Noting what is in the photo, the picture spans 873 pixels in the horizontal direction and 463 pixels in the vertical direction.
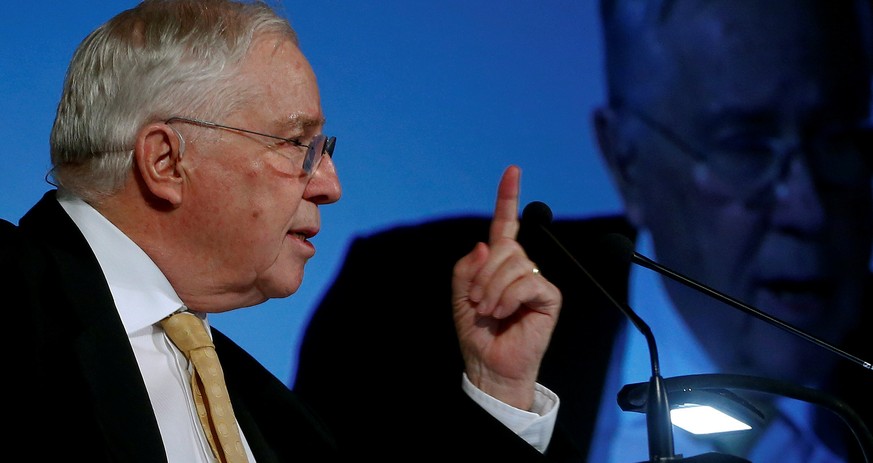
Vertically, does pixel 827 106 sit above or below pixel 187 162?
above

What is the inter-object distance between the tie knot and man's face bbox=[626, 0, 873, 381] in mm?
1550

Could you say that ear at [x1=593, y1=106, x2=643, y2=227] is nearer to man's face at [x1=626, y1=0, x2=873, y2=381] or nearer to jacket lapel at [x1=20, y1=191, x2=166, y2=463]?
man's face at [x1=626, y1=0, x2=873, y2=381]

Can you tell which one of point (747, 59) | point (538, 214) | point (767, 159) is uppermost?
point (747, 59)

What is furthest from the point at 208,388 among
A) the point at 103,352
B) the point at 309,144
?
the point at 309,144

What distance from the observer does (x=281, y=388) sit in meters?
2.01

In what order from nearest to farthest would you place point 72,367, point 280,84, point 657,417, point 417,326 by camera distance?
point 657,417 < point 72,367 < point 280,84 < point 417,326

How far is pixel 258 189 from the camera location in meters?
1.79

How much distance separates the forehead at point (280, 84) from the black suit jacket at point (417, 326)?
0.74 metres

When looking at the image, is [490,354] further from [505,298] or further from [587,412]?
[587,412]

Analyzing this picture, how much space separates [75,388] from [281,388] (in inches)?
24.1

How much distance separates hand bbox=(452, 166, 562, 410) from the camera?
1.67 meters

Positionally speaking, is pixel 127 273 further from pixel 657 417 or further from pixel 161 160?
pixel 657 417

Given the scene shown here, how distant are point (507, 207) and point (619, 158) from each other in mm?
1197

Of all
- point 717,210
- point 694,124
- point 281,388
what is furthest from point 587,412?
point 281,388
